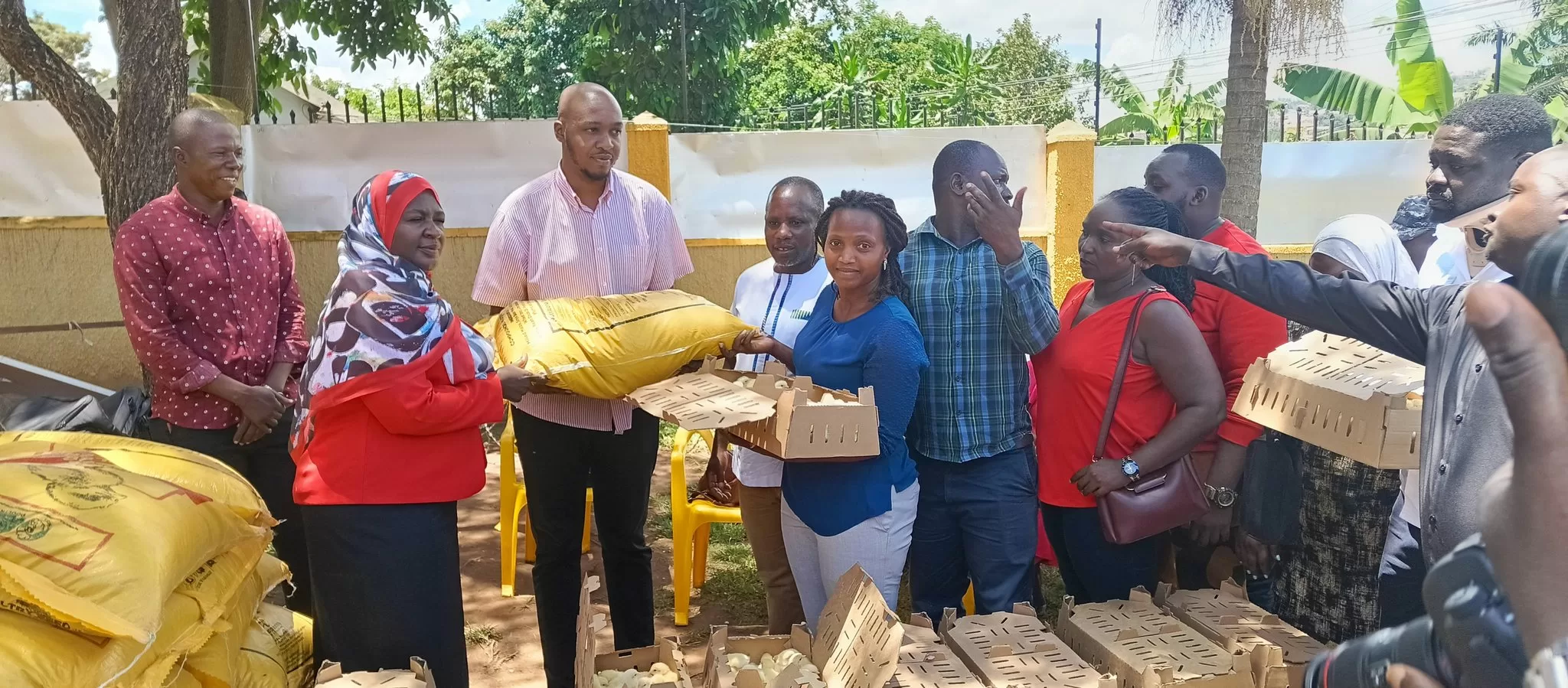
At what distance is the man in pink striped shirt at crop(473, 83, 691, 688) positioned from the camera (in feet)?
10.3

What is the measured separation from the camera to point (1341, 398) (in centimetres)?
214

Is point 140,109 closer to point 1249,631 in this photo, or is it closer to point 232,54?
point 232,54

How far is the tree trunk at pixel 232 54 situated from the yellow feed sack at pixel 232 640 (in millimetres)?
5284

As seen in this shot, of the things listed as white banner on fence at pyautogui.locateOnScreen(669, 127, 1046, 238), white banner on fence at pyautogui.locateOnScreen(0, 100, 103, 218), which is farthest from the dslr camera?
white banner on fence at pyautogui.locateOnScreen(0, 100, 103, 218)

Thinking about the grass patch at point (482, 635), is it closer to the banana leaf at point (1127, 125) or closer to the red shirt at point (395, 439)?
the red shirt at point (395, 439)

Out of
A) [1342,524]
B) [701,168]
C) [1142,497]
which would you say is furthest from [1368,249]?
[701,168]

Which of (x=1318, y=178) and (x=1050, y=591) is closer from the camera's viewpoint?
(x=1050, y=591)

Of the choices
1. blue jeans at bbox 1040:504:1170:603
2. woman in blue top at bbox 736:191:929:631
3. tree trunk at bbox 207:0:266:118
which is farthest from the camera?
tree trunk at bbox 207:0:266:118

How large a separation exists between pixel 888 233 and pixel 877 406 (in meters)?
0.50

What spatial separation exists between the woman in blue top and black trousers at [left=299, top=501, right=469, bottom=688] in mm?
947

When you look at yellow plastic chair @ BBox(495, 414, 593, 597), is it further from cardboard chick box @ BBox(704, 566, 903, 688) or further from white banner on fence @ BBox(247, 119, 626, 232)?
white banner on fence @ BBox(247, 119, 626, 232)

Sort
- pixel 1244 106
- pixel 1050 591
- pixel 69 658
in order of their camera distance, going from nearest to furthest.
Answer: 1. pixel 69 658
2. pixel 1050 591
3. pixel 1244 106

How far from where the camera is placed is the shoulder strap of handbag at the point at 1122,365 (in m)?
2.71

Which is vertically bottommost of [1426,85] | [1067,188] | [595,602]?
[595,602]
